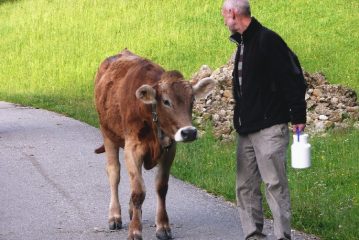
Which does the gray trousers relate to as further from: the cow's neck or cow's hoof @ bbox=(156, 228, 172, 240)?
cow's hoof @ bbox=(156, 228, 172, 240)

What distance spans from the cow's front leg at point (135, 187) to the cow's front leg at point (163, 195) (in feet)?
1.03

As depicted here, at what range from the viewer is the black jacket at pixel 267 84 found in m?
8.05

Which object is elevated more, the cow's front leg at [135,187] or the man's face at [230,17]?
the man's face at [230,17]

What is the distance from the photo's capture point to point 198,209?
1079cm

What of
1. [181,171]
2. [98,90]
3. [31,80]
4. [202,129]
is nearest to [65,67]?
[31,80]

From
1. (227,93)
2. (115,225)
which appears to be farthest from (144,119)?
(227,93)

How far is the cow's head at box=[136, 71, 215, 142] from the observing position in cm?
874

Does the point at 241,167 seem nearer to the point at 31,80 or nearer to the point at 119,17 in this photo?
the point at 31,80

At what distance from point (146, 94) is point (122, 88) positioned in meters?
0.99

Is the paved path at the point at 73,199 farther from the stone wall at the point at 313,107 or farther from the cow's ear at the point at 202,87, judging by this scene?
the stone wall at the point at 313,107

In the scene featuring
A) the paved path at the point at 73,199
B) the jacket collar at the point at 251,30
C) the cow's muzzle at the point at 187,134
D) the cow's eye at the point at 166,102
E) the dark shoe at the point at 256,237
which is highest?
the jacket collar at the point at 251,30

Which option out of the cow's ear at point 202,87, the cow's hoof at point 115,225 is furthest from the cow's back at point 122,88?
the cow's hoof at point 115,225

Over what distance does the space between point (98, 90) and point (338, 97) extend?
805 centimetres

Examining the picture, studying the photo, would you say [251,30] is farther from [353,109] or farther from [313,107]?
[313,107]
